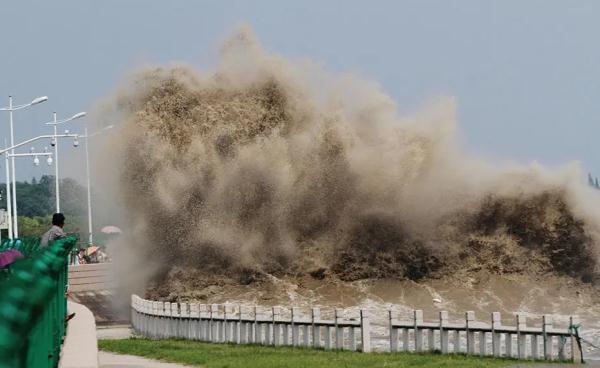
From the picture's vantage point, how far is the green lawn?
16172mm

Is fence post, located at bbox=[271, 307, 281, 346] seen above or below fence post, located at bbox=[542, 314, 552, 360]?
below

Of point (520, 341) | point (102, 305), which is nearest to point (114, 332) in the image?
point (102, 305)

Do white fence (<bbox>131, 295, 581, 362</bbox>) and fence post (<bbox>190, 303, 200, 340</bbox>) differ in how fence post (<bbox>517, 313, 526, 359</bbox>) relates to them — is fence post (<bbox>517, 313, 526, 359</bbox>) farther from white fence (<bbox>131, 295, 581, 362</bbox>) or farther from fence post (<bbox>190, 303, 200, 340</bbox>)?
fence post (<bbox>190, 303, 200, 340</bbox>)

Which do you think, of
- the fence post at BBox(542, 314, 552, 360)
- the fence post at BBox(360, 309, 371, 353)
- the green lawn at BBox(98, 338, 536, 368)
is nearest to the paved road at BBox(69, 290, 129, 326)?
the green lawn at BBox(98, 338, 536, 368)

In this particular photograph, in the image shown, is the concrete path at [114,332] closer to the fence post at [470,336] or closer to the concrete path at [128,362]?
the concrete path at [128,362]

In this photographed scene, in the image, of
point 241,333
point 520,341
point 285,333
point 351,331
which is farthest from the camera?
point 241,333

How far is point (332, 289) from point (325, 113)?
18.7 ft

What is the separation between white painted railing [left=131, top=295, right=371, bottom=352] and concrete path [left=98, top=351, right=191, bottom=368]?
127 inches

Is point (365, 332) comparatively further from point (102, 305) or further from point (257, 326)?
point (102, 305)

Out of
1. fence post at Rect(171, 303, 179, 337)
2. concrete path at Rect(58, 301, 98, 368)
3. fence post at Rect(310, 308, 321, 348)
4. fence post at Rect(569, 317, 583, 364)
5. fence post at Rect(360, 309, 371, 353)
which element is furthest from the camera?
fence post at Rect(171, 303, 179, 337)

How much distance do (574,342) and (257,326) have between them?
8.61 m

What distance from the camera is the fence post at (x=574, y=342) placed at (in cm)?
1633

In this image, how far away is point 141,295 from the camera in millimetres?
38938

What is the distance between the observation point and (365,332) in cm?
2017
